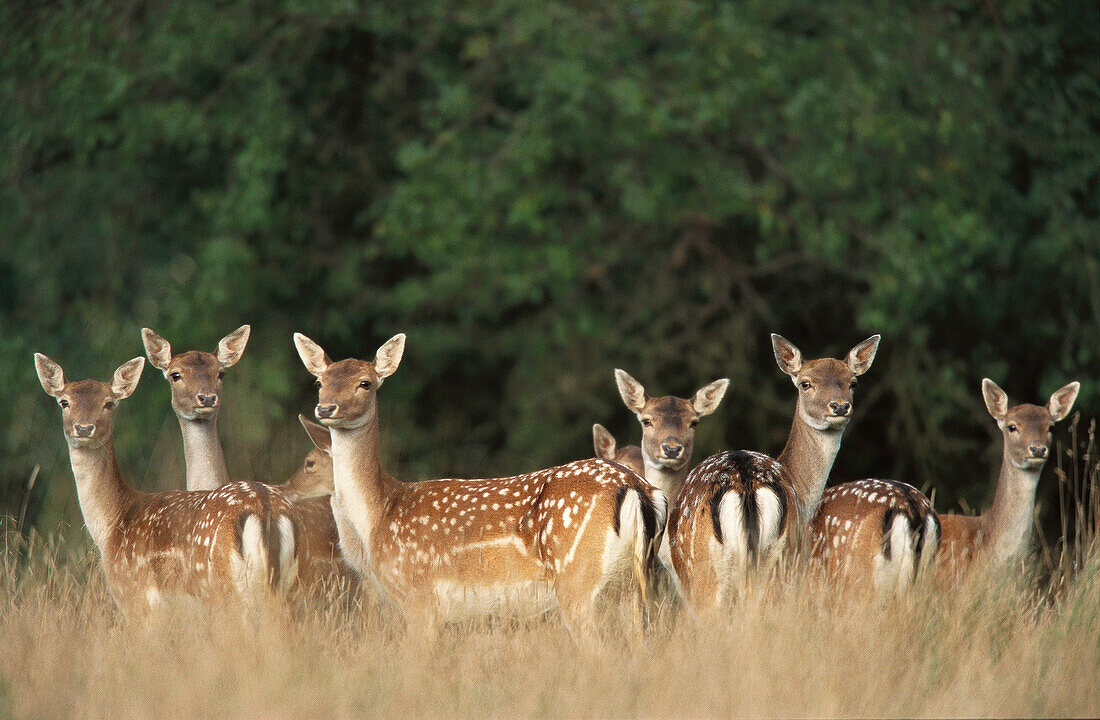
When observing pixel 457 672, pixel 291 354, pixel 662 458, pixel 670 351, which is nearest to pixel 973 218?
pixel 670 351

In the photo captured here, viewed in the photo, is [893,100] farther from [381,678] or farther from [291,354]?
[381,678]

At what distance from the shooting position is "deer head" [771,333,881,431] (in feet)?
17.2

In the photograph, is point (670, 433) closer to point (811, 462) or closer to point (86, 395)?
point (811, 462)

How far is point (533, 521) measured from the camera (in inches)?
179

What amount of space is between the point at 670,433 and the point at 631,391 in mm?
412

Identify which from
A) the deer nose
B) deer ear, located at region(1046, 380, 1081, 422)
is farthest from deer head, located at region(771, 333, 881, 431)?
deer ear, located at region(1046, 380, 1081, 422)

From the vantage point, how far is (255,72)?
8.41 metres

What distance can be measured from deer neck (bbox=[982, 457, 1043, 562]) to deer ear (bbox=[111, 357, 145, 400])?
3.70m

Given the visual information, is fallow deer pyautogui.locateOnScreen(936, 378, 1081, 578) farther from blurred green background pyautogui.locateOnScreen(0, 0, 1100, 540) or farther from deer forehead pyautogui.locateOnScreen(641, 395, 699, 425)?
blurred green background pyautogui.locateOnScreen(0, 0, 1100, 540)

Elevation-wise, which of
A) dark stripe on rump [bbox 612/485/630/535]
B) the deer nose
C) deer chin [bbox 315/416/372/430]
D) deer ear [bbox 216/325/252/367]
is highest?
deer ear [bbox 216/325/252/367]

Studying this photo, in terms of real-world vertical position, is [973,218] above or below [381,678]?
above

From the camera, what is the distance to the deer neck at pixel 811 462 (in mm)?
5285

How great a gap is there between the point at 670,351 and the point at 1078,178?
3016 mm

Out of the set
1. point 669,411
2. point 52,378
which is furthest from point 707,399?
point 52,378
